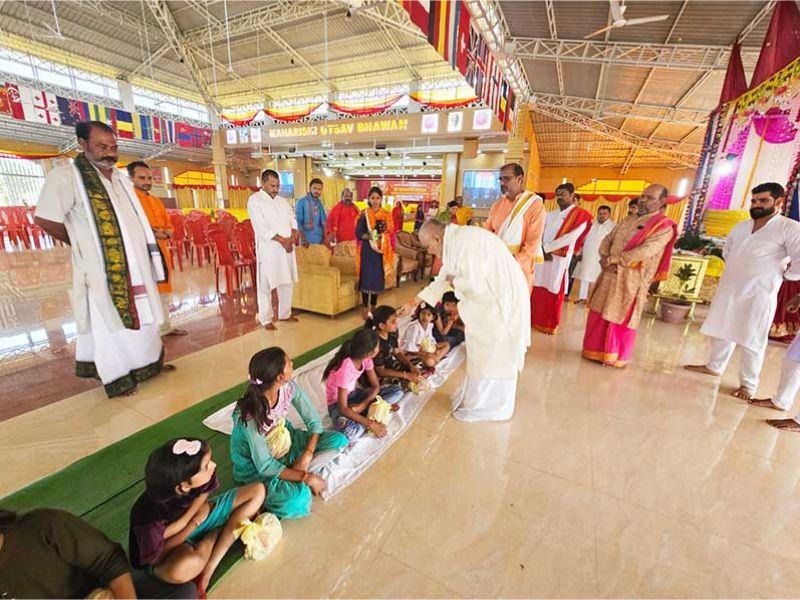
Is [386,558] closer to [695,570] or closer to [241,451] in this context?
[241,451]

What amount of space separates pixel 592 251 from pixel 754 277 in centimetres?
272

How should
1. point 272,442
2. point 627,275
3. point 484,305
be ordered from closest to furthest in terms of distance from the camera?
point 272,442 → point 484,305 → point 627,275

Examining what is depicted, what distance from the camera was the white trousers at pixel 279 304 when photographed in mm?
3873

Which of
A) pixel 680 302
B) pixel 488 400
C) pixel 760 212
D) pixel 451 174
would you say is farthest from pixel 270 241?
pixel 451 174

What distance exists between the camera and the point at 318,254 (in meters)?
4.18

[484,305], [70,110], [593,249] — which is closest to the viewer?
[484,305]

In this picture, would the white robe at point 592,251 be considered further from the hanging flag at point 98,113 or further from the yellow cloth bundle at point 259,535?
the hanging flag at point 98,113

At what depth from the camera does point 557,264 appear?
4043mm

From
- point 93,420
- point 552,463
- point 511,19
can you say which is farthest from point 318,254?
point 511,19

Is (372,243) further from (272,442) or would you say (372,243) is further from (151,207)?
(272,442)

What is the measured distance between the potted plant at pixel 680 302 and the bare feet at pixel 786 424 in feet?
8.52

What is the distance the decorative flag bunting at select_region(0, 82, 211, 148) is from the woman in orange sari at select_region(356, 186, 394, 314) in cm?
716

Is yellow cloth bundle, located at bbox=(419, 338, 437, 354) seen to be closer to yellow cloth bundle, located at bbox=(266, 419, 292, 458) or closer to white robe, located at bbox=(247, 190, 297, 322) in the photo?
yellow cloth bundle, located at bbox=(266, 419, 292, 458)

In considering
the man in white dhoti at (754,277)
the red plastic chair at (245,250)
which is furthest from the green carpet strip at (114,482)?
the man in white dhoti at (754,277)
